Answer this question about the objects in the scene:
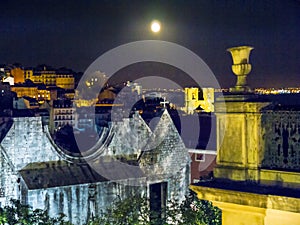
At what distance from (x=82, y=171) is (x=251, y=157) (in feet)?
39.5

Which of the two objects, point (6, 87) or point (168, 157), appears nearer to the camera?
point (168, 157)

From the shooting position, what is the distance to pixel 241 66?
4438mm

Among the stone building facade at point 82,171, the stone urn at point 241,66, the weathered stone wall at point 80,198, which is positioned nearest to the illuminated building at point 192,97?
the stone building facade at point 82,171

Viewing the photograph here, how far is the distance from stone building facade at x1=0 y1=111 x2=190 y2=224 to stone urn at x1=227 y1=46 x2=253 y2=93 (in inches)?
431

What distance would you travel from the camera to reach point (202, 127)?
26672 mm

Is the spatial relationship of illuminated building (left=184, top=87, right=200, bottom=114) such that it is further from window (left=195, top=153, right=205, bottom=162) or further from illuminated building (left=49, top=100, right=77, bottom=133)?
window (left=195, top=153, right=205, bottom=162)

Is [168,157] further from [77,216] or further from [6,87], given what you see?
[6,87]

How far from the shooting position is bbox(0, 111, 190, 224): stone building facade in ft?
49.4

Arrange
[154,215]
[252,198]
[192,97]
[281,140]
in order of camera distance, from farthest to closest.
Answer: [192,97]
[154,215]
[281,140]
[252,198]

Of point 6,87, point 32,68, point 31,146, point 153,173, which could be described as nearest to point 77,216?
point 31,146

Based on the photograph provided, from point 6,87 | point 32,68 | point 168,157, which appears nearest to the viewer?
point 168,157

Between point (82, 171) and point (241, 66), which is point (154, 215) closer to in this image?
point (82, 171)

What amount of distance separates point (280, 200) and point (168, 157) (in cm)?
1450

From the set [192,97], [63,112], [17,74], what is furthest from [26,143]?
[17,74]
